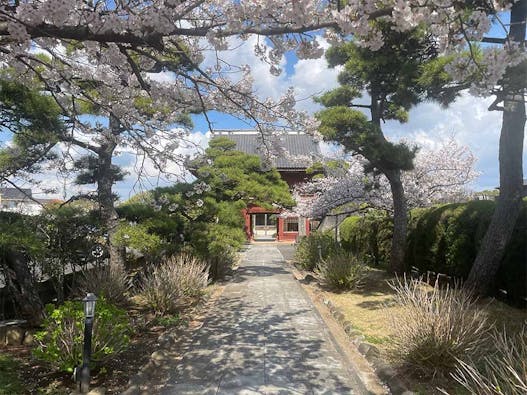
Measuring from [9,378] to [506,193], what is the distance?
296 inches

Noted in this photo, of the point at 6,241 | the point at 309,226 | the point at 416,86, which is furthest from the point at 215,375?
the point at 309,226

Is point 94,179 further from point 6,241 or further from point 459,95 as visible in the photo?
point 459,95

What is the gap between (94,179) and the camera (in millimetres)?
11102

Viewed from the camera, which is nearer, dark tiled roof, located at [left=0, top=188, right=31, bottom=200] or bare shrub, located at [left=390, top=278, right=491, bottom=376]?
bare shrub, located at [left=390, top=278, right=491, bottom=376]

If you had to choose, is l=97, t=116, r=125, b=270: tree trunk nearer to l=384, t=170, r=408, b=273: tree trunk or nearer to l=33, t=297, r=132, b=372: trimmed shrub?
l=33, t=297, r=132, b=372: trimmed shrub

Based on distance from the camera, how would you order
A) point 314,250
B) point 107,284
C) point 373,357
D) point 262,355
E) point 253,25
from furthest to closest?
1. point 314,250
2. point 107,284
3. point 262,355
4. point 373,357
5. point 253,25

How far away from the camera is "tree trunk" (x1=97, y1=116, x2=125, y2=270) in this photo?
878 cm

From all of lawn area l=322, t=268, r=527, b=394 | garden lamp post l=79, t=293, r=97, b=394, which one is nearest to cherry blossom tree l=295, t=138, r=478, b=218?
lawn area l=322, t=268, r=527, b=394

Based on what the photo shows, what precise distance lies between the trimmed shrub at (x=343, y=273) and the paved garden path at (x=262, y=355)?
1064mm

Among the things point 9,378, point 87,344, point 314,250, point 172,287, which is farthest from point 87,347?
point 314,250

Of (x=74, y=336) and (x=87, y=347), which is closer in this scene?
(x=87, y=347)

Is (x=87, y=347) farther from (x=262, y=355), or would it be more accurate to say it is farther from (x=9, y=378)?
(x=262, y=355)

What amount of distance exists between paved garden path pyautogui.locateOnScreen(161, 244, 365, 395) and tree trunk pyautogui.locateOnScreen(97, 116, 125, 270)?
2502 mm

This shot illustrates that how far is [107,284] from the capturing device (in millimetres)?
8227
